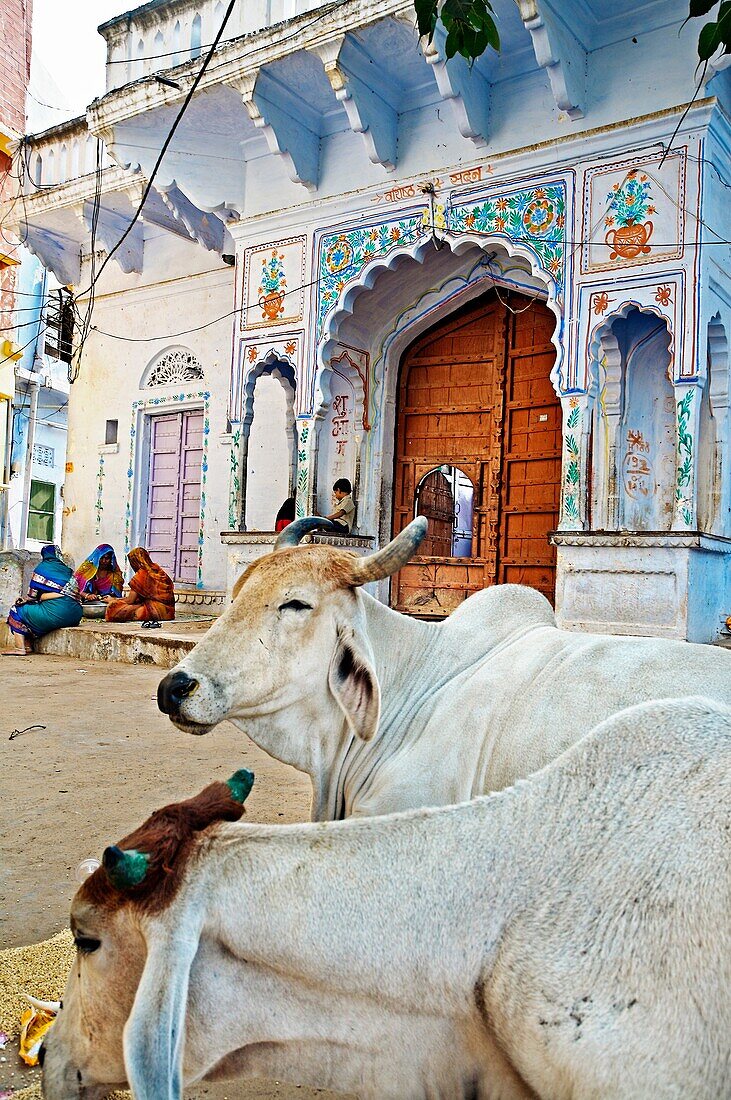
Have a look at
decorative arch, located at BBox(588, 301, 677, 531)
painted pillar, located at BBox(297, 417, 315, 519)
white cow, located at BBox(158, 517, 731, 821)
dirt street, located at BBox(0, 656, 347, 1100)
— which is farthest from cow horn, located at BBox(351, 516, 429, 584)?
painted pillar, located at BBox(297, 417, 315, 519)

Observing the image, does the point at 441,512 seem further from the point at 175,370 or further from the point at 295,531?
the point at 295,531

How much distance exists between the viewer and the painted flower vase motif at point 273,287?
8648mm

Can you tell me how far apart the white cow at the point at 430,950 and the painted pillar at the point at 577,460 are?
5.79m

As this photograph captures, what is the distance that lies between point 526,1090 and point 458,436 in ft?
26.7

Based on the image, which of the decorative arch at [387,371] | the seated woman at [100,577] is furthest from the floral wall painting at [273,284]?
the seated woman at [100,577]

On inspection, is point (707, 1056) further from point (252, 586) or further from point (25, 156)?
point (25, 156)

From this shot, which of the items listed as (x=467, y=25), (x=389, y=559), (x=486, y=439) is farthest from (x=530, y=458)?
(x=389, y=559)

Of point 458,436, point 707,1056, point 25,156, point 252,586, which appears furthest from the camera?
point 25,156

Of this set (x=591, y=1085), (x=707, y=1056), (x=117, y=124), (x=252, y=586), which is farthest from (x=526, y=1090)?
(x=117, y=124)

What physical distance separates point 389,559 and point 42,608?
25.2ft

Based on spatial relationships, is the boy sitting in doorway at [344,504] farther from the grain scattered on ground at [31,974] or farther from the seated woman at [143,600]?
the grain scattered on ground at [31,974]

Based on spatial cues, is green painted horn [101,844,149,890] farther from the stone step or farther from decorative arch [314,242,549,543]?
decorative arch [314,242,549,543]

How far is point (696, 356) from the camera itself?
6.37 metres

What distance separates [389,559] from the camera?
2316 millimetres
